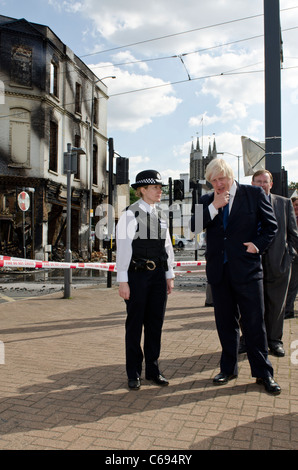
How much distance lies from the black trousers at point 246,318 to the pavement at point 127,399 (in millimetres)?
267

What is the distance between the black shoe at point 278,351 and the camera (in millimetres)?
4859

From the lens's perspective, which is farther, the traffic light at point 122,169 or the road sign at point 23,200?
the road sign at point 23,200

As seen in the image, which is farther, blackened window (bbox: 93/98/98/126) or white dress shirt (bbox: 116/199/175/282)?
blackened window (bbox: 93/98/98/126)

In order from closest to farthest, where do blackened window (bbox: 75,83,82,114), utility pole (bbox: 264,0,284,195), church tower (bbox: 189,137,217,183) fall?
utility pole (bbox: 264,0,284,195), blackened window (bbox: 75,83,82,114), church tower (bbox: 189,137,217,183)

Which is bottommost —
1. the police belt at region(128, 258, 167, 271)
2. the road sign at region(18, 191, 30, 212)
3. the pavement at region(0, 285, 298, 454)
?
the pavement at region(0, 285, 298, 454)

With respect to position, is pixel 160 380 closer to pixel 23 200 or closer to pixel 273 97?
pixel 273 97

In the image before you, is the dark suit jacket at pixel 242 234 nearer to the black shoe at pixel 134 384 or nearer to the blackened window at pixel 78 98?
the black shoe at pixel 134 384

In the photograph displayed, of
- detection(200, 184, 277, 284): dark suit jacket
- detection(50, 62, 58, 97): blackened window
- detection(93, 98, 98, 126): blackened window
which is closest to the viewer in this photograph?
detection(200, 184, 277, 284): dark suit jacket

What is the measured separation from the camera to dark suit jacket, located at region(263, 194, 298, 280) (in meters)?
4.88

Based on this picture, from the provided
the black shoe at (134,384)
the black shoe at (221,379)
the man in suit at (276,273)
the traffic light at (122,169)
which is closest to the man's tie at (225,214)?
the man in suit at (276,273)

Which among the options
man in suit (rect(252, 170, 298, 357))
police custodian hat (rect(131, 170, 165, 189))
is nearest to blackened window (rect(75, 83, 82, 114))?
man in suit (rect(252, 170, 298, 357))

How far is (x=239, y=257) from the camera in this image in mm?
3834

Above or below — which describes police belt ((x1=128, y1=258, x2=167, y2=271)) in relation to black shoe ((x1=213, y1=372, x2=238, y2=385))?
above

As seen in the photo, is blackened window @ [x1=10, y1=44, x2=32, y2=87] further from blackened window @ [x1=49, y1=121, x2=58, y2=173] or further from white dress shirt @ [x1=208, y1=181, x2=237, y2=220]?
white dress shirt @ [x1=208, y1=181, x2=237, y2=220]
